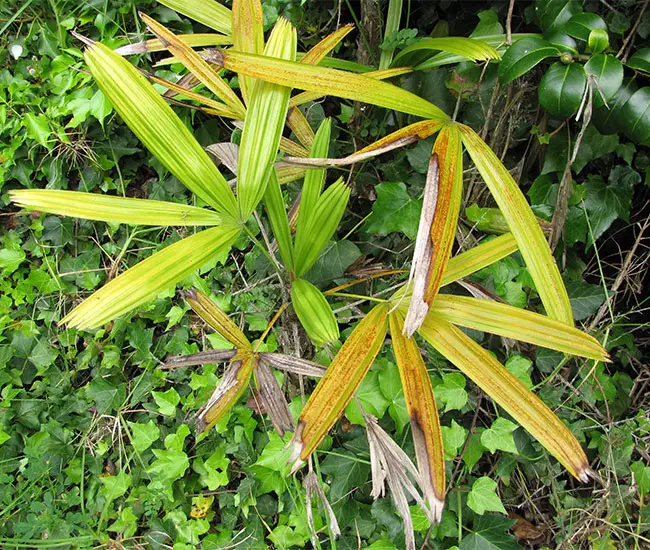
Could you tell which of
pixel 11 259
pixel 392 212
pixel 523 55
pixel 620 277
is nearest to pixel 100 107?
pixel 11 259

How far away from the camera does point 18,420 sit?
1558 mm

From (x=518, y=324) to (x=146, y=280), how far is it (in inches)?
25.1

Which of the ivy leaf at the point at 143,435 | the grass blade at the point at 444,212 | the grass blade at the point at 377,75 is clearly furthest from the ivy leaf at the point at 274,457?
the grass blade at the point at 377,75

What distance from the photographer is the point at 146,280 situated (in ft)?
2.80

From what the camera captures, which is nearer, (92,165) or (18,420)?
(18,420)

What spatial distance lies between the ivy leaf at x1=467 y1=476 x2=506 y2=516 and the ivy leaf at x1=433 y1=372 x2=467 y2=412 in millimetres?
174

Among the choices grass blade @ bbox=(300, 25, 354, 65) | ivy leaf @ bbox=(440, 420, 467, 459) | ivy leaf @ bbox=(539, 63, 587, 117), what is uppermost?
grass blade @ bbox=(300, 25, 354, 65)

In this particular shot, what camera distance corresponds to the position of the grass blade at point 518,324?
866mm

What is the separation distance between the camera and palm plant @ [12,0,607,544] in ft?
2.59

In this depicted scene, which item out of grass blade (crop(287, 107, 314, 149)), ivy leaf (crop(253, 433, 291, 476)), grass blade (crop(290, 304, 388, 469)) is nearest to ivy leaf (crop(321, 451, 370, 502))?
ivy leaf (crop(253, 433, 291, 476))

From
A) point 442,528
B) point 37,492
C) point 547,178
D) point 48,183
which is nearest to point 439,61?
point 547,178

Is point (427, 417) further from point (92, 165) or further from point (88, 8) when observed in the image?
point (88, 8)

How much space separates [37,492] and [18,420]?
242 mm

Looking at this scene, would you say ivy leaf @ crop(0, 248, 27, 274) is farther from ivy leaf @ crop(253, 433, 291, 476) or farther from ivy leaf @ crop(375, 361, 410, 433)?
ivy leaf @ crop(375, 361, 410, 433)
